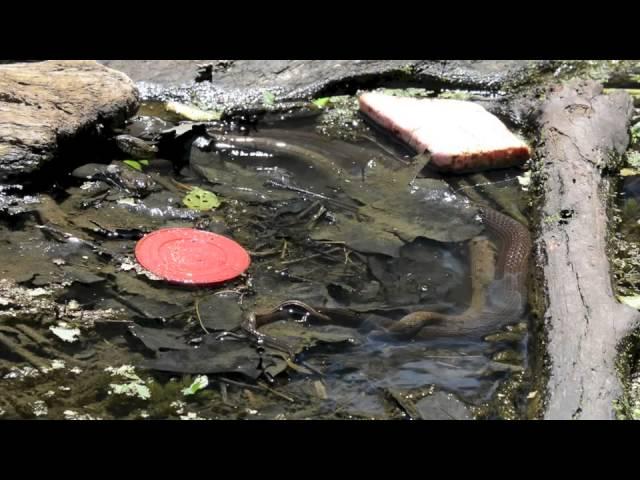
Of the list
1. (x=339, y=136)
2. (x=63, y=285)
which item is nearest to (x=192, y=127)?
(x=339, y=136)

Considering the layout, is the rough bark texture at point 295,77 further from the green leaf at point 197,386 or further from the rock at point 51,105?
the green leaf at point 197,386

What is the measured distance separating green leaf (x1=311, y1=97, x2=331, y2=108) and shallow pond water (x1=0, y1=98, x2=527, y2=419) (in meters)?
0.94

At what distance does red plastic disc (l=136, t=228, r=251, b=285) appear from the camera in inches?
180

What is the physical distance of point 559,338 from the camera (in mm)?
4082

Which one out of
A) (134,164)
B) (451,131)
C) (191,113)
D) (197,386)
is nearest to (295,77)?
(191,113)

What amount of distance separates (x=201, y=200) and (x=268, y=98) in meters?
1.80

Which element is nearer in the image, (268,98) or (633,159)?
(633,159)

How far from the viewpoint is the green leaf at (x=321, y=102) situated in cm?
701

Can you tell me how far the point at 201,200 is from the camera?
5.43 metres

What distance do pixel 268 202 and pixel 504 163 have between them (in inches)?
72.4

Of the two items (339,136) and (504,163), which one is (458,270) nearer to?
(504,163)

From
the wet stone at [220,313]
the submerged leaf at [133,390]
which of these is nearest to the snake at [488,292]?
the wet stone at [220,313]

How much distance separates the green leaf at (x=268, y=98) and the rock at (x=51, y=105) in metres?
1.10

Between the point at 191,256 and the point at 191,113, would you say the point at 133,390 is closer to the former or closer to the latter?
the point at 191,256
